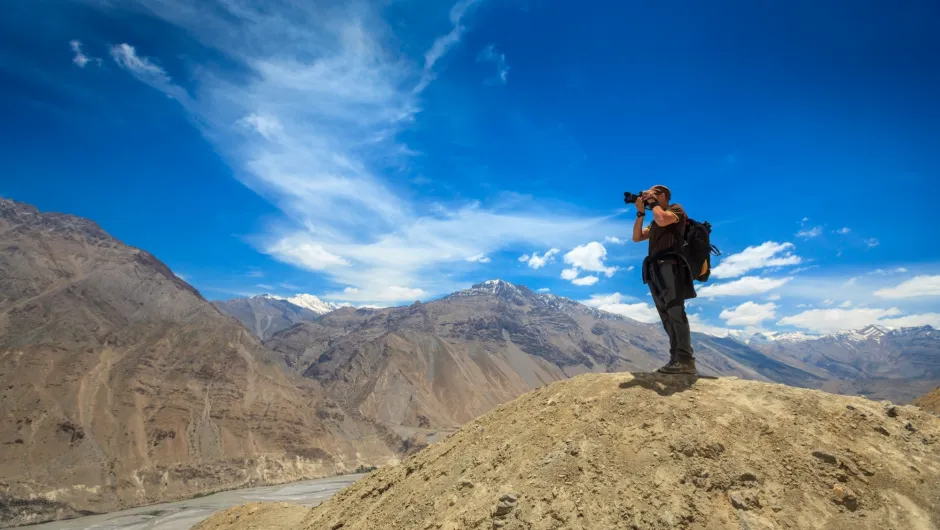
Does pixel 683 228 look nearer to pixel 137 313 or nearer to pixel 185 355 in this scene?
pixel 185 355

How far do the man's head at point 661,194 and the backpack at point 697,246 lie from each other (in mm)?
483

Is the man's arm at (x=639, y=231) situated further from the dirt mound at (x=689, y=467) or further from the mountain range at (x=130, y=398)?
the mountain range at (x=130, y=398)

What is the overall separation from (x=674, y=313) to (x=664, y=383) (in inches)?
46.8

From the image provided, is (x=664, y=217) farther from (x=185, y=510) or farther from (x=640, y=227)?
(x=185, y=510)

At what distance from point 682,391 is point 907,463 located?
8.08 feet

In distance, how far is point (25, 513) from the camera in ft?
248

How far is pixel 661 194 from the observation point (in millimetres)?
7930

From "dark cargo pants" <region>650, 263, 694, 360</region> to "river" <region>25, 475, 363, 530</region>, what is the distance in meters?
72.5

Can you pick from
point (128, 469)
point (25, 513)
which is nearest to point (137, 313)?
point (128, 469)

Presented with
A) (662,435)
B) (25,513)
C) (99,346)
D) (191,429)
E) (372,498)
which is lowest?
(25,513)

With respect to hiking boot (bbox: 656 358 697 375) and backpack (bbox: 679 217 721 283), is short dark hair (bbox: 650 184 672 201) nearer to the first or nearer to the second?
backpack (bbox: 679 217 721 283)

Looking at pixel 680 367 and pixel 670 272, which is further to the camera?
pixel 670 272

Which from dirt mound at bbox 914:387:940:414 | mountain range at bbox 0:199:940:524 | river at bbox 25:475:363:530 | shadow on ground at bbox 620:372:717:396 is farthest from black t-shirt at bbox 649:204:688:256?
mountain range at bbox 0:199:940:524

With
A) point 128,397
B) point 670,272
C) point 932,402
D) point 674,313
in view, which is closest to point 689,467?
point 674,313
